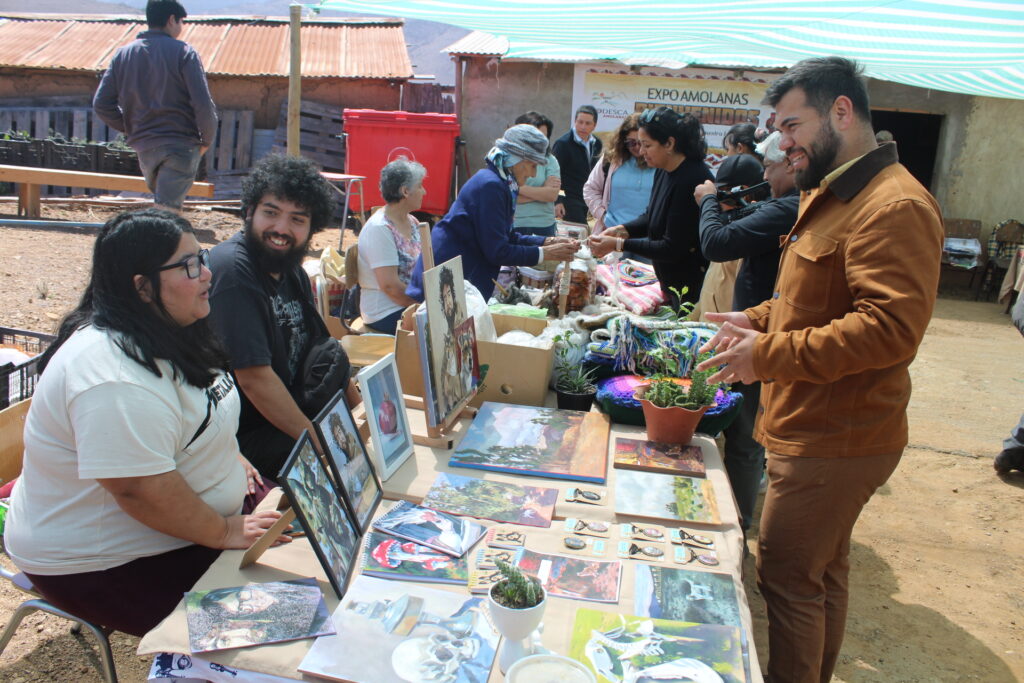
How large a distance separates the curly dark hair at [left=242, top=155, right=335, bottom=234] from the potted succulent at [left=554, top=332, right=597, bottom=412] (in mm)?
1035

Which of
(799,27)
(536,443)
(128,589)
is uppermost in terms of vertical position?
(799,27)

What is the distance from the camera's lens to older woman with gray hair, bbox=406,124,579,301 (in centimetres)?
357

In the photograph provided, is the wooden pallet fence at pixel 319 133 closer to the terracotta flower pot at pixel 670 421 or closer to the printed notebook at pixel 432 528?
the terracotta flower pot at pixel 670 421

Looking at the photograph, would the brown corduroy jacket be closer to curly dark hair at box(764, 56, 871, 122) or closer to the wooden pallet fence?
curly dark hair at box(764, 56, 871, 122)

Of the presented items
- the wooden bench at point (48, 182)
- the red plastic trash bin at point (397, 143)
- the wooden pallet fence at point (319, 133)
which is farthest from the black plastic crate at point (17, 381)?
the wooden pallet fence at point (319, 133)

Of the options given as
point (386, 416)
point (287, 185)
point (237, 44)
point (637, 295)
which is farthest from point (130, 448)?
point (237, 44)

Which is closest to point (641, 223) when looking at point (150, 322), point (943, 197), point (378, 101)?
point (150, 322)

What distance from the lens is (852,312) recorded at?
1.89 meters

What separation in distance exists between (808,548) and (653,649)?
2.75ft

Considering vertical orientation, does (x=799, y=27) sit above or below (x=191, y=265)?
above

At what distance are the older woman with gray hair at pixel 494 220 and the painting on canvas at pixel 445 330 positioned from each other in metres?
1.03

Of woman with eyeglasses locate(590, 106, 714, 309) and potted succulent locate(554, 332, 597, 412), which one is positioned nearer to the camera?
potted succulent locate(554, 332, 597, 412)

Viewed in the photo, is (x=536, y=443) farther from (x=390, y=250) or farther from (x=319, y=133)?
(x=319, y=133)

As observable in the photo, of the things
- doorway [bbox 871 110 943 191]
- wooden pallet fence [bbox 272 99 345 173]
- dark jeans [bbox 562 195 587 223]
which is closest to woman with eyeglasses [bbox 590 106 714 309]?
dark jeans [bbox 562 195 587 223]
